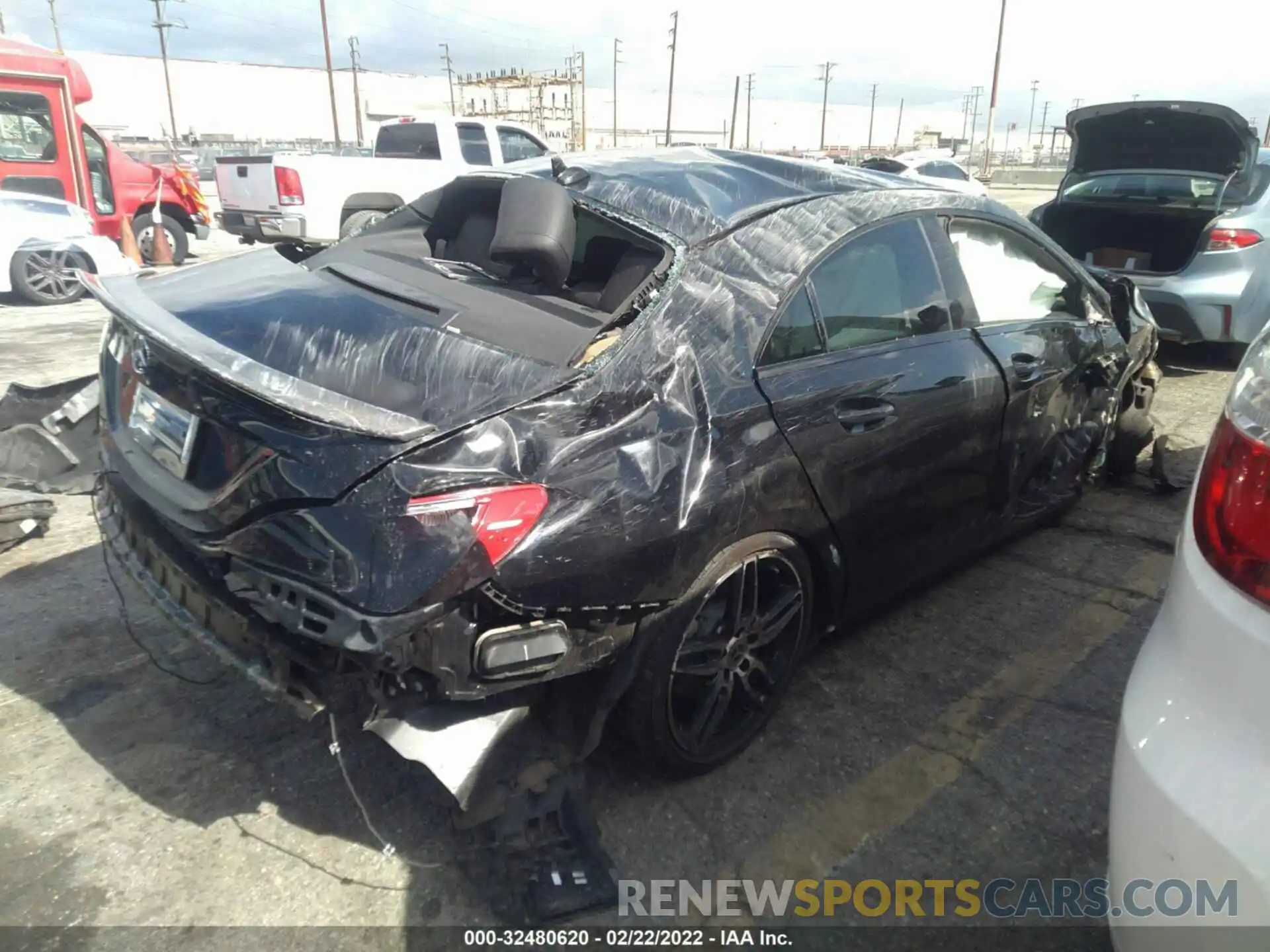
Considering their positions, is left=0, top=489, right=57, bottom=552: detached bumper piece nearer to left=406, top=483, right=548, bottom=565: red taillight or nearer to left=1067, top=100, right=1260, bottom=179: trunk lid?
left=406, top=483, right=548, bottom=565: red taillight

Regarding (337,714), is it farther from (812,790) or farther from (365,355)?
(812,790)

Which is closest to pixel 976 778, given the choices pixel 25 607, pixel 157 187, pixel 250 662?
pixel 250 662

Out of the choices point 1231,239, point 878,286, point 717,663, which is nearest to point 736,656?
point 717,663

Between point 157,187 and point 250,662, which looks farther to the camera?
point 157,187

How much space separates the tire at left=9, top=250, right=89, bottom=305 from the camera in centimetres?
959

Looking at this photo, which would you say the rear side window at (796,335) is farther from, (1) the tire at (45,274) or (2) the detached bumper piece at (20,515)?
(1) the tire at (45,274)

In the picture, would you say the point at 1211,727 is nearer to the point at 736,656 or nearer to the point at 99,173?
the point at 736,656

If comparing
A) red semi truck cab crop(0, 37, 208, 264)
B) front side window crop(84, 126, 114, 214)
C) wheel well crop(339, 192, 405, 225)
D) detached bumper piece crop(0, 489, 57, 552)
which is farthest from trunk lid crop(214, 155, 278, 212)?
detached bumper piece crop(0, 489, 57, 552)

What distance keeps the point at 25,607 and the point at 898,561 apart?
10.4ft

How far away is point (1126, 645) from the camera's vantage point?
3.33 meters

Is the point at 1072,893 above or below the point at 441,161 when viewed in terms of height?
below

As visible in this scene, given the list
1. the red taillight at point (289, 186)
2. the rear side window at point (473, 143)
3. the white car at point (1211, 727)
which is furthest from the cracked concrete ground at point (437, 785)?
the rear side window at point (473, 143)

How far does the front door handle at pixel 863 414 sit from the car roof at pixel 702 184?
63cm

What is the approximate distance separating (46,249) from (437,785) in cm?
958
